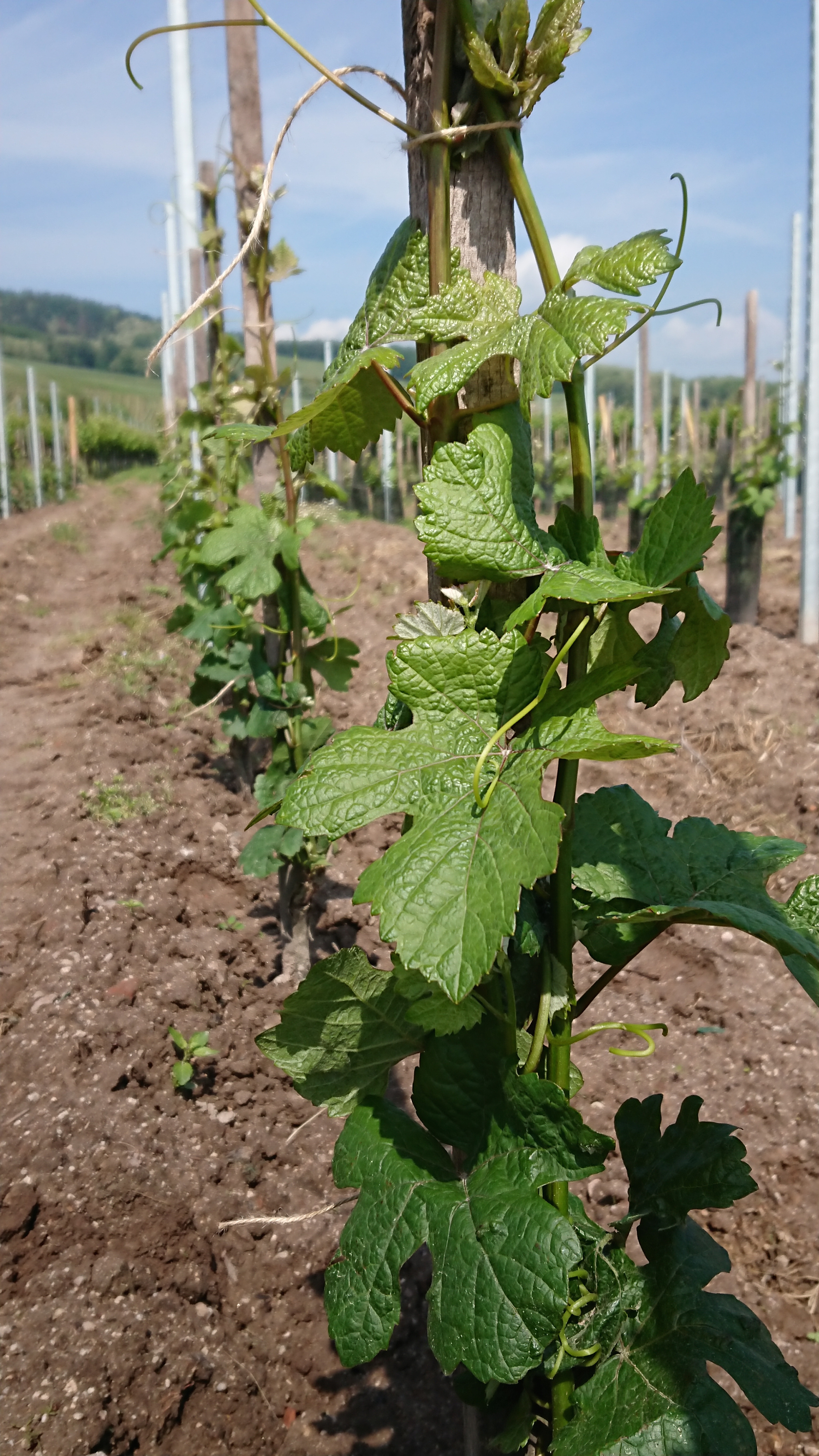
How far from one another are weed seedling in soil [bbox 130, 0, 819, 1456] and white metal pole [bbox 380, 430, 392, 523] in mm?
14451

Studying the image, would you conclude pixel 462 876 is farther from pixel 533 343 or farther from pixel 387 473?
pixel 387 473

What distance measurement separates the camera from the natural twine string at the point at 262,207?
103 cm

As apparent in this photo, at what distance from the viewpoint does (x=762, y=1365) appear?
1.17 m

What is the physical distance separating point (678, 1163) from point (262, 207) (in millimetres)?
1278

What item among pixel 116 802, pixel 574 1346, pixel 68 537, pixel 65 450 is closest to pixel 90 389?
pixel 65 450

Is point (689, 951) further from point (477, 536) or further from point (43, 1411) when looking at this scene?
point (477, 536)

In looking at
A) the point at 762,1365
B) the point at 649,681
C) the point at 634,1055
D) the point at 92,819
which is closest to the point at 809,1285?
the point at 762,1365

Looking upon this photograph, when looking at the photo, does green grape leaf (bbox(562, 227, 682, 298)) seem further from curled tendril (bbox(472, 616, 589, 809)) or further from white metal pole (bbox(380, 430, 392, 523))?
white metal pole (bbox(380, 430, 392, 523))

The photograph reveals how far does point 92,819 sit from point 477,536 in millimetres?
3467

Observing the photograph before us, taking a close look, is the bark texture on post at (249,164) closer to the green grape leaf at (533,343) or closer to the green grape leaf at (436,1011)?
the green grape leaf at (533,343)

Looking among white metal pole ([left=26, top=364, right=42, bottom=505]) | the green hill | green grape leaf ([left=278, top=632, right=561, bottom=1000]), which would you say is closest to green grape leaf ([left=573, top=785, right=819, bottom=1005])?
green grape leaf ([left=278, top=632, right=561, bottom=1000])

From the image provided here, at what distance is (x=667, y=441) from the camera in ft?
57.4

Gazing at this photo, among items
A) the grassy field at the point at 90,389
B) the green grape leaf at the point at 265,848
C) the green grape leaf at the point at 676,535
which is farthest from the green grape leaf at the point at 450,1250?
the grassy field at the point at 90,389

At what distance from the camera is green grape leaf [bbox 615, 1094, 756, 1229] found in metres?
1.22
